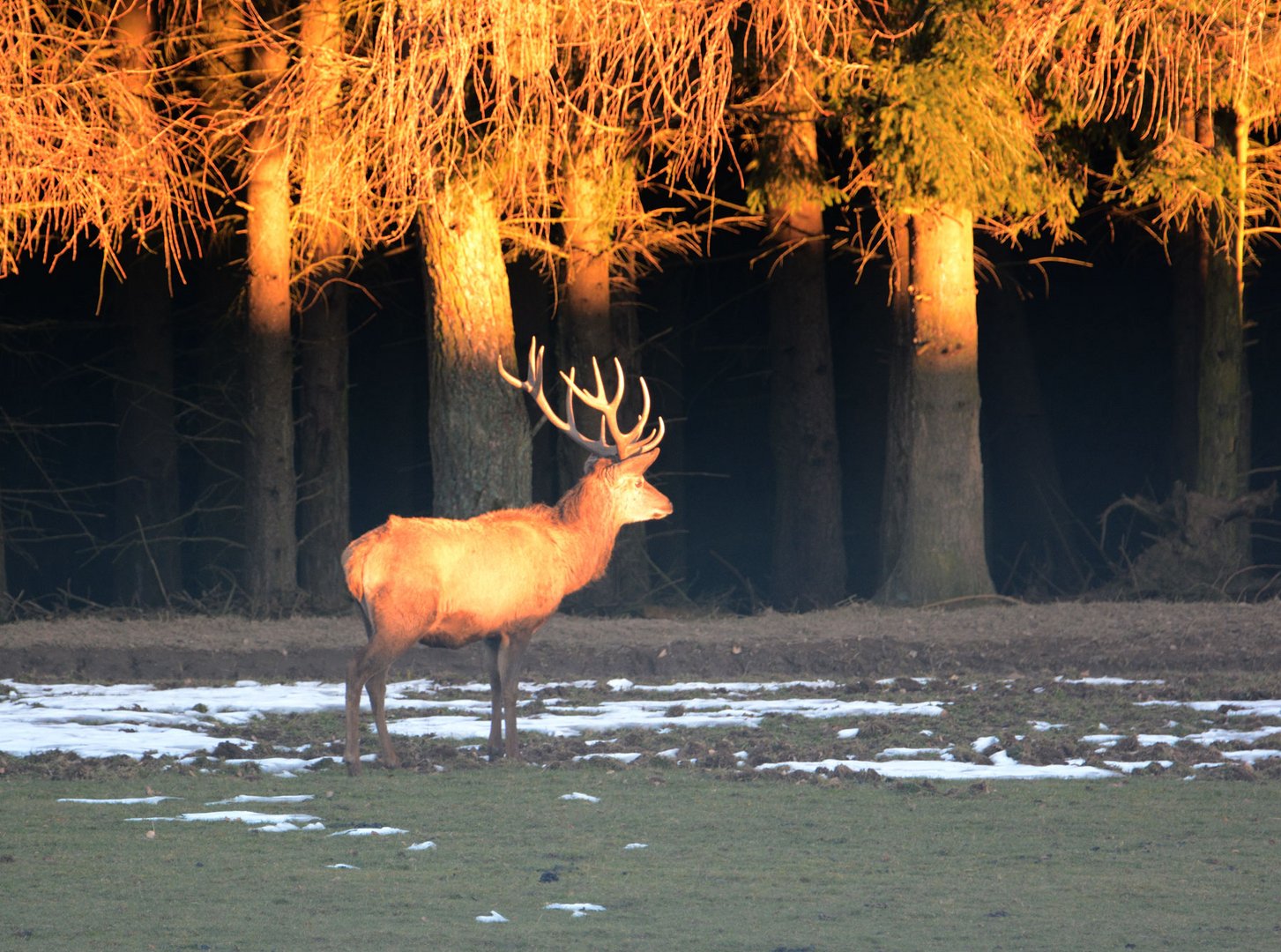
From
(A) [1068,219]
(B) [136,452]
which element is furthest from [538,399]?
(B) [136,452]

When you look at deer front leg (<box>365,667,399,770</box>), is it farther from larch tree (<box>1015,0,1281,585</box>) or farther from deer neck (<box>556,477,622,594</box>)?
larch tree (<box>1015,0,1281,585</box>)

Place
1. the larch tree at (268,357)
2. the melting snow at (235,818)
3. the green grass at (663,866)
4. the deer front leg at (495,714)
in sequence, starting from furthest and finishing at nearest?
the larch tree at (268,357)
the deer front leg at (495,714)
the melting snow at (235,818)
the green grass at (663,866)

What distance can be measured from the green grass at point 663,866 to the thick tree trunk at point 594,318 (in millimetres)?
8542

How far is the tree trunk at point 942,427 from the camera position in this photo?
16.8 m

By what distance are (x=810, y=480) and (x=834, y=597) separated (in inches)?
56.1

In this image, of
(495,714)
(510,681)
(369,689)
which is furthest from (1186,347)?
(369,689)

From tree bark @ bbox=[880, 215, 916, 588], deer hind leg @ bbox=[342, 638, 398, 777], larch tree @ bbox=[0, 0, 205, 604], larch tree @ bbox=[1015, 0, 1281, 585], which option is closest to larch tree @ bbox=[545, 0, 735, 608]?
tree bark @ bbox=[880, 215, 916, 588]

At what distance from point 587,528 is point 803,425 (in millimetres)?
11123

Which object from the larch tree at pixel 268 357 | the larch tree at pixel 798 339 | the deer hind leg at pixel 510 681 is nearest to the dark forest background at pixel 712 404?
the larch tree at pixel 798 339

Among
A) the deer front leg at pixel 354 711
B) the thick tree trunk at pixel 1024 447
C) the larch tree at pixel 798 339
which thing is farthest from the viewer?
the thick tree trunk at pixel 1024 447

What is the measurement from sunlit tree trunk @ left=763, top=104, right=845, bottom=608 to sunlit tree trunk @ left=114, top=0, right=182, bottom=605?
744 centimetres

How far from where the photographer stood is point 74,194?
1590 cm

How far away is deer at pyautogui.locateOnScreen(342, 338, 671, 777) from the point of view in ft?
32.6

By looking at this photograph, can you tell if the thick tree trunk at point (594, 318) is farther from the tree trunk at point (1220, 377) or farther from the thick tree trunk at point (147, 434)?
the thick tree trunk at point (147, 434)
